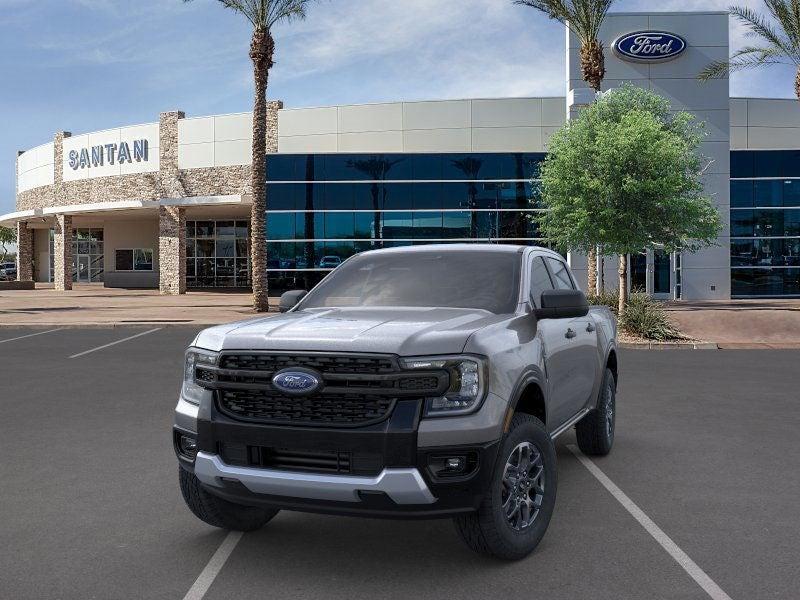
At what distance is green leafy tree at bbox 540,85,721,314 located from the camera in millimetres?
22484

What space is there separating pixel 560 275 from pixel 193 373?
3226 millimetres

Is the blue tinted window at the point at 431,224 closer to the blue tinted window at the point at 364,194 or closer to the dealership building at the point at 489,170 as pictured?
the dealership building at the point at 489,170

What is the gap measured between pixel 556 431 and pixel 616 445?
2475 millimetres

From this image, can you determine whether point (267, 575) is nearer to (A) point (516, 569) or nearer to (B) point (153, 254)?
(A) point (516, 569)

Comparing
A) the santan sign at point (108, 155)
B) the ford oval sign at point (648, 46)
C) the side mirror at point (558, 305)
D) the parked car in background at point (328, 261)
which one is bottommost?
the side mirror at point (558, 305)

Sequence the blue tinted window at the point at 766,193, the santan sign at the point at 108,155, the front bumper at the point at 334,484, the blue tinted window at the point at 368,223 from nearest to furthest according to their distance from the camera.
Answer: the front bumper at the point at 334,484
the blue tinted window at the point at 766,193
the blue tinted window at the point at 368,223
the santan sign at the point at 108,155

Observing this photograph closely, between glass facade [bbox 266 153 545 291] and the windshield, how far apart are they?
98.6 feet

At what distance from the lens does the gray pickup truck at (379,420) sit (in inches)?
152

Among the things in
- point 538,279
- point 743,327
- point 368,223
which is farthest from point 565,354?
point 368,223

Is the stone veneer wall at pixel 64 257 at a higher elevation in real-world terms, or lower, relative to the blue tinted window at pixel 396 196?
lower

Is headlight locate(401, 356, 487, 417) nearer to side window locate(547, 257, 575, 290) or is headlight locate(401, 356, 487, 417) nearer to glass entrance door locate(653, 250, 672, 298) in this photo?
side window locate(547, 257, 575, 290)

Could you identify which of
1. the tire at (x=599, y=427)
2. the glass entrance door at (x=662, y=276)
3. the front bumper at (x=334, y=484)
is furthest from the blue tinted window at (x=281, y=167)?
the front bumper at (x=334, y=484)

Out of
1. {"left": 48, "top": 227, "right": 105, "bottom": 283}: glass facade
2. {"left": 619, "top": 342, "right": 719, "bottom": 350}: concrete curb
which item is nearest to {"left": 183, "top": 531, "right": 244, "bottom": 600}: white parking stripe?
{"left": 619, "top": 342, "right": 719, "bottom": 350}: concrete curb

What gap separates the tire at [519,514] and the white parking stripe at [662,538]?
75 centimetres
